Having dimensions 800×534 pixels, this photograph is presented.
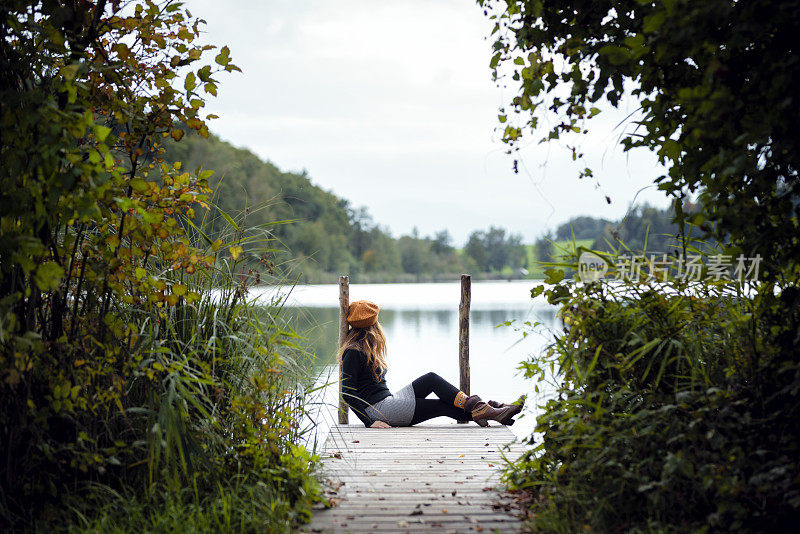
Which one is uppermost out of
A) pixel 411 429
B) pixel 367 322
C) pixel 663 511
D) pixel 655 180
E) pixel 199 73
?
pixel 199 73

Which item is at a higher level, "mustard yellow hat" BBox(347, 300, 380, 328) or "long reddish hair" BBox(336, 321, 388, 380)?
"mustard yellow hat" BBox(347, 300, 380, 328)

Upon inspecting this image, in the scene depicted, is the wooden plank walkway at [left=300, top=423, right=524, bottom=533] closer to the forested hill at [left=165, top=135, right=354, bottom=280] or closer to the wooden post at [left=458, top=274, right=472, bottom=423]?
the wooden post at [left=458, top=274, right=472, bottom=423]

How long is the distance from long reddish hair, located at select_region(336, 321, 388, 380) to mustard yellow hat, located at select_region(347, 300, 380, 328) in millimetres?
71

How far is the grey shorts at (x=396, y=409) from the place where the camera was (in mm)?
5375

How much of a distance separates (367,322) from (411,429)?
0.94 metres

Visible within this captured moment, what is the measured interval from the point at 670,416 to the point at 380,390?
2.90m

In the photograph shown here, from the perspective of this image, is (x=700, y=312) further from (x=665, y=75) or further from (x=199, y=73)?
(x=199, y=73)

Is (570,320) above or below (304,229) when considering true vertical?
below

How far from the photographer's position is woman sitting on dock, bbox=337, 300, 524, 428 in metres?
5.32

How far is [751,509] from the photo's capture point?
7.95 feet

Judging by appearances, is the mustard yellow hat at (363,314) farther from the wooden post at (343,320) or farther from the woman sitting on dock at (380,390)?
the wooden post at (343,320)

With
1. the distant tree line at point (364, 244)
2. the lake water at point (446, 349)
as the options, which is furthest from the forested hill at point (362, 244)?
the lake water at point (446, 349)

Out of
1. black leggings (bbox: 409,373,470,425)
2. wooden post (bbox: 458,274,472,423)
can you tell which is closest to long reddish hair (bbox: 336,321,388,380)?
black leggings (bbox: 409,373,470,425)

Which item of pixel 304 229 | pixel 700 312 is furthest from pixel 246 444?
pixel 304 229
